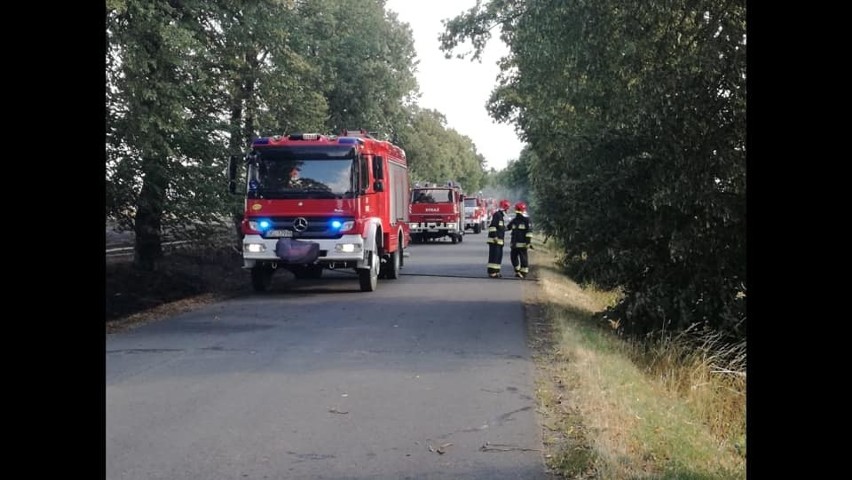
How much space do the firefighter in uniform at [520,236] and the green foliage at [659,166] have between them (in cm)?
573

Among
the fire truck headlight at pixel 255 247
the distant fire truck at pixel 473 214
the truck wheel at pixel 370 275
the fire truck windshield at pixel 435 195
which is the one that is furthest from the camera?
the distant fire truck at pixel 473 214

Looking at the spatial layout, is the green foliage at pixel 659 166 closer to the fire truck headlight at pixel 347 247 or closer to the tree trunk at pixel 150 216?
the fire truck headlight at pixel 347 247

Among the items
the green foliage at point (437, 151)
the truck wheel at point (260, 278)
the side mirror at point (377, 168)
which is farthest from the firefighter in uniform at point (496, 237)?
the green foliage at point (437, 151)

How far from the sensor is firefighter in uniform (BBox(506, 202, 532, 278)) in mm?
20305

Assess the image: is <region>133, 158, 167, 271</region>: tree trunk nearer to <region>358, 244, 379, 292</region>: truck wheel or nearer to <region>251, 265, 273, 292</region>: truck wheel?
<region>251, 265, 273, 292</region>: truck wheel

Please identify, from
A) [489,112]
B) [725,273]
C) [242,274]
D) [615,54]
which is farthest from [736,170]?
[489,112]

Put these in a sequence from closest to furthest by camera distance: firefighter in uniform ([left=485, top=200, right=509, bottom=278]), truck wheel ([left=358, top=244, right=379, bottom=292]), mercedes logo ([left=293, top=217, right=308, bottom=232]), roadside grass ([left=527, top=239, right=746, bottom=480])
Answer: roadside grass ([left=527, top=239, right=746, bottom=480])
mercedes logo ([left=293, top=217, right=308, bottom=232])
truck wheel ([left=358, top=244, right=379, bottom=292])
firefighter in uniform ([left=485, top=200, right=509, bottom=278])

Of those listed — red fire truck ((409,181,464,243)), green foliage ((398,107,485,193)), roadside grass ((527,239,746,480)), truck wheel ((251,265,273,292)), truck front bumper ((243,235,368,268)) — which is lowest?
roadside grass ((527,239,746,480))

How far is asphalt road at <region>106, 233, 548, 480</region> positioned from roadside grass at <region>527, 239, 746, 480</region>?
0.27 meters

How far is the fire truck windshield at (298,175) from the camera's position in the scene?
53.4 ft

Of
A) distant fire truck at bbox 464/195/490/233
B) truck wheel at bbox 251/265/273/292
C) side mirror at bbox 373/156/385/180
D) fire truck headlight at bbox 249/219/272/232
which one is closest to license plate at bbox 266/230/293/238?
fire truck headlight at bbox 249/219/272/232

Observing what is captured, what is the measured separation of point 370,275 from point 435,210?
899 inches

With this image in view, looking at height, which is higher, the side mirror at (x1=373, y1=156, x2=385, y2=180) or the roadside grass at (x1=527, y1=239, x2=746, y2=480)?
the side mirror at (x1=373, y1=156, x2=385, y2=180)

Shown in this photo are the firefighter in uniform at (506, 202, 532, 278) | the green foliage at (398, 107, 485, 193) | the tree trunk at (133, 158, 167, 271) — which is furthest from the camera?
the green foliage at (398, 107, 485, 193)
